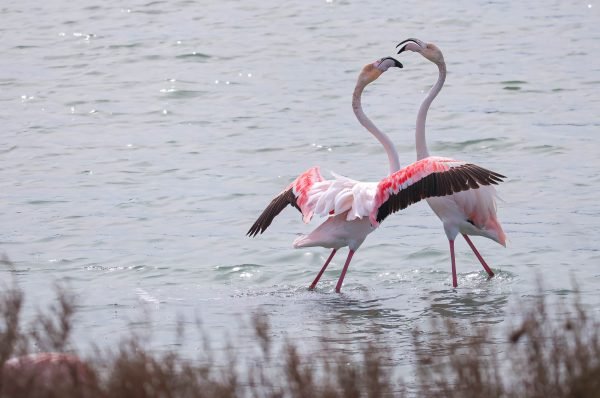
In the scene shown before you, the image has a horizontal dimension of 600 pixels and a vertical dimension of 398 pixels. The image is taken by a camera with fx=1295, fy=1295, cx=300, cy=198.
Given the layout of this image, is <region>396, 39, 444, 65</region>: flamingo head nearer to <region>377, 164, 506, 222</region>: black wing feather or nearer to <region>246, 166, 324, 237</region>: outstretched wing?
<region>246, 166, 324, 237</region>: outstretched wing

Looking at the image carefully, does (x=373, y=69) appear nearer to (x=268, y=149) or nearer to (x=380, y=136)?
(x=380, y=136)

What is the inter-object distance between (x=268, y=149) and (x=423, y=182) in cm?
607

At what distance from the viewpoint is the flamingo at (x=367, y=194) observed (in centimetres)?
898

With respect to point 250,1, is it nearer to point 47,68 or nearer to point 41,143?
point 47,68

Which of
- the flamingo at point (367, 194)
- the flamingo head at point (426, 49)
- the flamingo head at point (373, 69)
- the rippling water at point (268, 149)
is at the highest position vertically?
the flamingo head at point (426, 49)

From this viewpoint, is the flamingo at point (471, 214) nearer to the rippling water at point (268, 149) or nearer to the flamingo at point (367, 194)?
the rippling water at point (268, 149)

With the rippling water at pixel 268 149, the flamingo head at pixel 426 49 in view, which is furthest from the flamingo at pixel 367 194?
the flamingo head at pixel 426 49

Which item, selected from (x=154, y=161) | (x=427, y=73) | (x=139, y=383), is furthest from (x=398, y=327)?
(x=427, y=73)

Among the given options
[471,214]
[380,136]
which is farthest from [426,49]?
[471,214]

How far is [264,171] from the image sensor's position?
13961mm

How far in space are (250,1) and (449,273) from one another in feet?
50.2

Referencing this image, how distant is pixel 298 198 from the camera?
9758mm

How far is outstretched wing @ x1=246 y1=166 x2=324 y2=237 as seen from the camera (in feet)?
31.5

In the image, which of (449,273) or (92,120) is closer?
(449,273)
